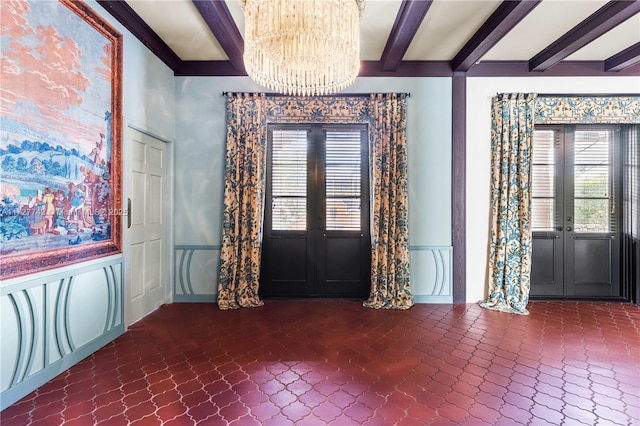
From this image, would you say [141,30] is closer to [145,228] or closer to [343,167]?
[145,228]

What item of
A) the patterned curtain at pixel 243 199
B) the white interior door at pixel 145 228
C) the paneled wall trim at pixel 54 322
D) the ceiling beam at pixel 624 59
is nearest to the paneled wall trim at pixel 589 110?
the ceiling beam at pixel 624 59

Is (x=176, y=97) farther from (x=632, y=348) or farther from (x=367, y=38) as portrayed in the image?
(x=632, y=348)

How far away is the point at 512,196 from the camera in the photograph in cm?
353

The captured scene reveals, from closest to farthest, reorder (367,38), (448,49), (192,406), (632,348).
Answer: (192,406)
(632,348)
(367,38)
(448,49)

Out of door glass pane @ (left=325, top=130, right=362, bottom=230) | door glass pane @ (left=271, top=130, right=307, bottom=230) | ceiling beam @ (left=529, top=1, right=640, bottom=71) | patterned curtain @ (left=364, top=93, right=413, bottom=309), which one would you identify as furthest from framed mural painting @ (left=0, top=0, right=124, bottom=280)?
ceiling beam @ (left=529, top=1, right=640, bottom=71)

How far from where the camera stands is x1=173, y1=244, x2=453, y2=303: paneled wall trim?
3.67 m

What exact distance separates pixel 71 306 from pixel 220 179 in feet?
6.27

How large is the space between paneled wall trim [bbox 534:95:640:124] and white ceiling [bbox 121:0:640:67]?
488 mm

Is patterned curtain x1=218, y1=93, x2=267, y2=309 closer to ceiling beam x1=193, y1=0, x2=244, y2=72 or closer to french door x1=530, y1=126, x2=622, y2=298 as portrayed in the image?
ceiling beam x1=193, y1=0, x2=244, y2=72

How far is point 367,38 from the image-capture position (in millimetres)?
3059

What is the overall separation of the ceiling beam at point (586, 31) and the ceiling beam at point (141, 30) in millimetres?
4052

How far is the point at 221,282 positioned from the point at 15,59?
8.31 feet

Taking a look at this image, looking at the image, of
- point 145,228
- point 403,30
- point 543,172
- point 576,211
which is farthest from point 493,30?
point 145,228

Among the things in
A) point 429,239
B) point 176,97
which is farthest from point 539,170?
point 176,97
